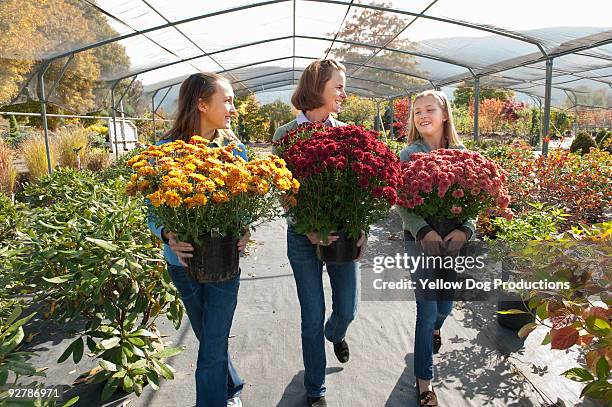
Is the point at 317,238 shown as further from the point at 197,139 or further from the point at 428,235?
the point at 197,139

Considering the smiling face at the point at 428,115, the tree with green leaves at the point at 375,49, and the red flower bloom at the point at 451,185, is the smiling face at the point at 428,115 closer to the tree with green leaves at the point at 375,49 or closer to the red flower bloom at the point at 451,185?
the red flower bloom at the point at 451,185

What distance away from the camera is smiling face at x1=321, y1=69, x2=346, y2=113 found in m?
2.29

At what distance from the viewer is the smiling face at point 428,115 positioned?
7.79 ft

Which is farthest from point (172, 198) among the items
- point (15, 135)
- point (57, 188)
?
point (15, 135)

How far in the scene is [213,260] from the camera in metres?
1.75

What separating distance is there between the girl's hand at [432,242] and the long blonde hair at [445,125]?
71cm

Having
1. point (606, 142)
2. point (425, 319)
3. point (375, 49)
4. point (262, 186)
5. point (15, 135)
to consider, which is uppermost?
point (375, 49)

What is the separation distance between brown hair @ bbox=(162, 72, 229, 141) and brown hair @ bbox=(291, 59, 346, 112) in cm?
47

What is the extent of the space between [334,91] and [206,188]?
3.47ft

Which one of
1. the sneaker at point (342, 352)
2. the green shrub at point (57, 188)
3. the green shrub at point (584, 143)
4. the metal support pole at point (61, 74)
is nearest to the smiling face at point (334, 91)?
the sneaker at point (342, 352)

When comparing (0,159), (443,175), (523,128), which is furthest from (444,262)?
(523,128)

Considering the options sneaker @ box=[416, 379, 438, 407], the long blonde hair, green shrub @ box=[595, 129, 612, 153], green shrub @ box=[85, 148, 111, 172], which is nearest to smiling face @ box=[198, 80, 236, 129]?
the long blonde hair

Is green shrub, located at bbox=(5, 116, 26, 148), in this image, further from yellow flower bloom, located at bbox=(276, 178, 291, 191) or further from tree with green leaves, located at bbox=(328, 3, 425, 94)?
yellow flower bloom, located at bbox=(276, 178, 291, 191)

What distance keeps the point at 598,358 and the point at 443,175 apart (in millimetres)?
962
